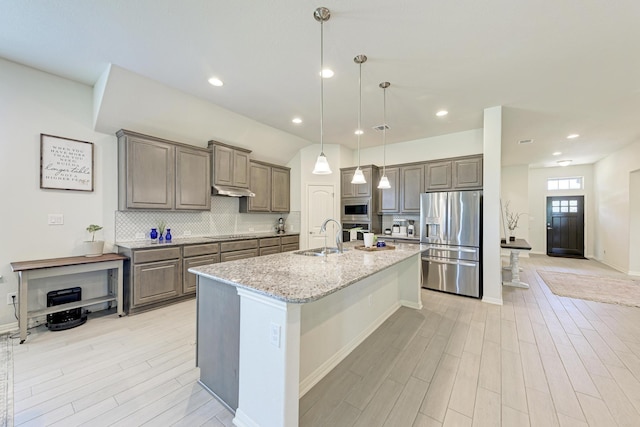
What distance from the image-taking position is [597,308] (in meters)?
3.56

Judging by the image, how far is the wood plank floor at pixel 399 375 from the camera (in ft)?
5.47

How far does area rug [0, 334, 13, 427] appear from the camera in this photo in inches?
64.2

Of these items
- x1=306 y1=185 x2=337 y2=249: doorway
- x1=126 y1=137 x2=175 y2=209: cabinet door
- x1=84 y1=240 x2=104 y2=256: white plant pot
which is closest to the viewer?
x1=84 y1=240 x2=104 y2=256: white plant pot

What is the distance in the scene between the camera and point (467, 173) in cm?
432

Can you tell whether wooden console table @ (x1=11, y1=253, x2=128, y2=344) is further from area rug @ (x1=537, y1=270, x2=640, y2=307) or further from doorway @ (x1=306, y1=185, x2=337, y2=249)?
area rug @ (x1=537, y1=270, x2=640, y2=307)

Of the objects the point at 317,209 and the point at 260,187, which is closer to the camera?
the point at 260,187

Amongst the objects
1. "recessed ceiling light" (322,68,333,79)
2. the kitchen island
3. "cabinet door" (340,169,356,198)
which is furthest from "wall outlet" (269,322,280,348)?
"cabinet door" (340,169,356,198)

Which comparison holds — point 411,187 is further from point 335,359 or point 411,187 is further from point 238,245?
point 335,359

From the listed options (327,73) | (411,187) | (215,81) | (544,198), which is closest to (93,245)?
(215,81)

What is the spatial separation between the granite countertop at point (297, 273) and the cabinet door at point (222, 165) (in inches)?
95.9

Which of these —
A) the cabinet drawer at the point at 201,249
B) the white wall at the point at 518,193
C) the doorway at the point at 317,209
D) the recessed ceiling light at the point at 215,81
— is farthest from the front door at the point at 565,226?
the recessed ceiling light at the point at 215,81

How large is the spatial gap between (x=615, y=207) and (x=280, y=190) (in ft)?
26.0

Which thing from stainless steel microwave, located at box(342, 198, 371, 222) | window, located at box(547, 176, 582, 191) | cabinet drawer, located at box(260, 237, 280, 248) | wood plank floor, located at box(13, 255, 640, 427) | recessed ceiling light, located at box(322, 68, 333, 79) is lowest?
wood plank floor, located at box(13, 255, 640, 427)

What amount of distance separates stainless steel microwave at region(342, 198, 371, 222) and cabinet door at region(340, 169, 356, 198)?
0.14 metres
